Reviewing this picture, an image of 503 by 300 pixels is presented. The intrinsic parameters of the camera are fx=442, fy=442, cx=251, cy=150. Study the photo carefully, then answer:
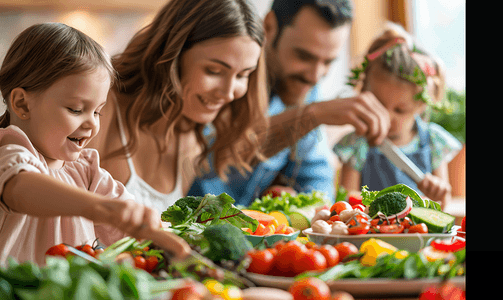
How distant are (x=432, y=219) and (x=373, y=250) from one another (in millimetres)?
204

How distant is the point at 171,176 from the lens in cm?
169

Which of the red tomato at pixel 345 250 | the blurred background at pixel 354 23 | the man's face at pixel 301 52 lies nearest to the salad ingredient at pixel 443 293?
the red tomato at pixel 345 250

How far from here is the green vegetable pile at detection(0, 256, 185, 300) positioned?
0.43 meters

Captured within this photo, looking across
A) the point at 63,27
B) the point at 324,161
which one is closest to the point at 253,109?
the point at 324,161

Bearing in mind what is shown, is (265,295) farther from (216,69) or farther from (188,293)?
(216,69)

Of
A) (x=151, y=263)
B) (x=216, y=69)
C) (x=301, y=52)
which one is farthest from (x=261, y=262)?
(x=301, y=52)

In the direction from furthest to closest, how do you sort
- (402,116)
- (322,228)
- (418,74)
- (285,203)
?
(402,116) → (418,74) → (285,203) → (322,228)

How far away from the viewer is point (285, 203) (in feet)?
4.37

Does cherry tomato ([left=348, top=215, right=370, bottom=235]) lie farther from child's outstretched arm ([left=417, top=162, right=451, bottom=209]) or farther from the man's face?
the man's face

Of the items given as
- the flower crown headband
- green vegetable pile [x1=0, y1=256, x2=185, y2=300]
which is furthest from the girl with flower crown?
green vegetable pile [x1=0, y1=256, x2=185, y2=300]

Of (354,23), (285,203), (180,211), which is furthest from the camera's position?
(354,23)

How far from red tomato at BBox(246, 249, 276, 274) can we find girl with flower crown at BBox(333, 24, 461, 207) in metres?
1.43

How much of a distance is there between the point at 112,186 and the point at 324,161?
1.70m
